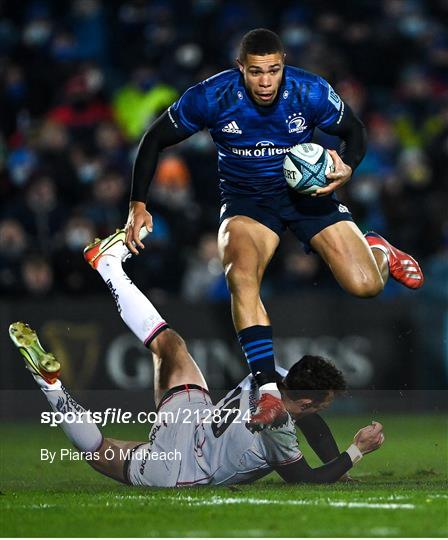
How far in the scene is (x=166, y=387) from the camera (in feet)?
27.5

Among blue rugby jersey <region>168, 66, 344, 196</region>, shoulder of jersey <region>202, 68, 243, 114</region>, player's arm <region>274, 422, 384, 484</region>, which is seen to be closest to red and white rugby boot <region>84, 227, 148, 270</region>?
blue rugby jersey <region>168, 66, 344, 196</region>

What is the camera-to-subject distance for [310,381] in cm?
809

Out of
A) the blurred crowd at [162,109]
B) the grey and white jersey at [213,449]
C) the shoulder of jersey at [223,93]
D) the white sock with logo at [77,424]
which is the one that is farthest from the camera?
the blurred crowd at [162,109]

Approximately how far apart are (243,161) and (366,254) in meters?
0.99

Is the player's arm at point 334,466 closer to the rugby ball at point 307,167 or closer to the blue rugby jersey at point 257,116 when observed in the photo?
the rugby ball at point 307,167

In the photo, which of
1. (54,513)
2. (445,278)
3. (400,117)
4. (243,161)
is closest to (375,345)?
(445,278)

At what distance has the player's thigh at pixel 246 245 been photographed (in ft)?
27.0

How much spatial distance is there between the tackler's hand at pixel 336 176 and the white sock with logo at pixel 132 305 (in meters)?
1.40

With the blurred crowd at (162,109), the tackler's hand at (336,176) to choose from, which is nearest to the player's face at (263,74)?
the tackler's hand at (336,176)

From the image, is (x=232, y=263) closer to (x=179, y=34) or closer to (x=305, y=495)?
(x=305, y=495)

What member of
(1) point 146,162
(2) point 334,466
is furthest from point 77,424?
(1) point 146,162

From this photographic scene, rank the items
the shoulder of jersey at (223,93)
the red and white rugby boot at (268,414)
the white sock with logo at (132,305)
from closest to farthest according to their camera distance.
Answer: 1. the red and white rugby boot at (268,414)
2. the shoulder of jersey at (223,93)
3. the white sock with logo at (132,305)

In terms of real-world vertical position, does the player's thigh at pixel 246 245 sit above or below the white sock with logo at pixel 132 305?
above

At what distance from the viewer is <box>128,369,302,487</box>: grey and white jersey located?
25.8 feet
